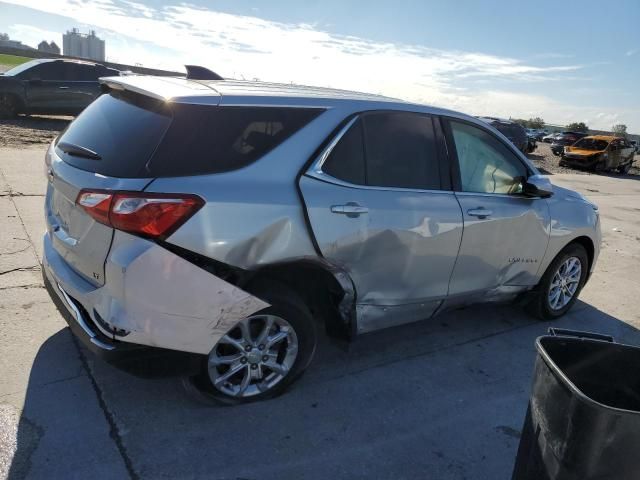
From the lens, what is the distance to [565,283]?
4.80 m

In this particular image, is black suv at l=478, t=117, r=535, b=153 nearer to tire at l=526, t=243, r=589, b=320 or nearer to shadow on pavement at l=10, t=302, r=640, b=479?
tire at l=526, t=243, r=589, b=320

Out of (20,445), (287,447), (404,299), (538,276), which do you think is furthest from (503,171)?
(20,445)

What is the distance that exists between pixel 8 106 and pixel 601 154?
73.9 ft

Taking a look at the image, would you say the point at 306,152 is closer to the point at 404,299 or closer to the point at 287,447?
the point at 404,299

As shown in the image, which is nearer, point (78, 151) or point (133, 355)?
point (133, 355)

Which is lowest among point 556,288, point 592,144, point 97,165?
point 556,288

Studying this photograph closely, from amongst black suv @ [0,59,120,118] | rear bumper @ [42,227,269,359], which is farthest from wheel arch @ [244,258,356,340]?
black suv @ [0,59,120,118]

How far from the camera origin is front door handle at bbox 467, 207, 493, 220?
3.65 metres

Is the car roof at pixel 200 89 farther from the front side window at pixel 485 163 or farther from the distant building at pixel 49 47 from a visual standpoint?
the distant building at pixel 49 47

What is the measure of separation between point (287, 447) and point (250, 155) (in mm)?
1553

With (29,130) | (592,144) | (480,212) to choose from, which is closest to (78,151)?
(480,212)

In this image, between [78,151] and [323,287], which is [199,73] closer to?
[78,151]

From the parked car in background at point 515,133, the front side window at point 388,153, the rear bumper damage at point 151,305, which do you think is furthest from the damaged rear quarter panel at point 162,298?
the parked car in background at point 515,133

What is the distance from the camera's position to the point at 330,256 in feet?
9.75
